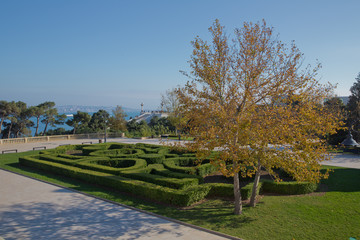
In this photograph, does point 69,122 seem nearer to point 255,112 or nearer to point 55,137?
point 55,137

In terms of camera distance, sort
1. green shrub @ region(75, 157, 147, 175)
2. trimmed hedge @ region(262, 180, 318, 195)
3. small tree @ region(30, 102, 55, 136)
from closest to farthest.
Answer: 1. trimmed hedge @ region(262, 180, 318, 195)
2. green shrub @ region(75, 157, 147, 175)
3. small tree @ region(30, 102, 55, 136)

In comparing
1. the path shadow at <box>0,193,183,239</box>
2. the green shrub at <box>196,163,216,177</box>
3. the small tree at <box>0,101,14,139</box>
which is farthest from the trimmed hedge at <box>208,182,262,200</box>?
the small tree at <box>0,101,14,139</box>

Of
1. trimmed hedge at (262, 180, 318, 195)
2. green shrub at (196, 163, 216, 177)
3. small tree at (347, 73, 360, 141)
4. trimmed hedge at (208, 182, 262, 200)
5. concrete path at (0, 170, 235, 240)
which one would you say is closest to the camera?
concrete path at (0, 170, 235, 240)

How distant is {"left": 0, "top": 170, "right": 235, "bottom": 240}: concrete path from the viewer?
804 cm

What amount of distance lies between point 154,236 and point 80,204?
4517 mm

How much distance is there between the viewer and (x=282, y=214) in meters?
9.51

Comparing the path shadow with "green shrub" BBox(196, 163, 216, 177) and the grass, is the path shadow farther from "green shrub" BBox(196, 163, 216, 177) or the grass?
"green shrub" BBox(196, 163, 216, 177)

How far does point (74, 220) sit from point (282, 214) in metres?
7.65

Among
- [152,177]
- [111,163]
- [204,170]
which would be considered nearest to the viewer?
[152,177]

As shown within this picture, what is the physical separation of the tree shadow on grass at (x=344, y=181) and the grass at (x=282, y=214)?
0.05 m

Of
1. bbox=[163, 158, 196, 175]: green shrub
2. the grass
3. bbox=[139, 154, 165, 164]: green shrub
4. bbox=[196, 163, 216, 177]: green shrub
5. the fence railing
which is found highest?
the fence railing

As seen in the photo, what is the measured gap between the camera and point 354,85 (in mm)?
35562

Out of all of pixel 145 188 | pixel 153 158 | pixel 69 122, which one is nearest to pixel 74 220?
pixel 145 188

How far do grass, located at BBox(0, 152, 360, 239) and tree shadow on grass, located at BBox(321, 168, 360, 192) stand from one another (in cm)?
5
